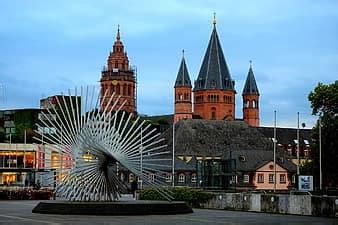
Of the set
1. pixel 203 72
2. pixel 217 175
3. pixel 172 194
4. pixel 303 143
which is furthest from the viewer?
pixel 203 72

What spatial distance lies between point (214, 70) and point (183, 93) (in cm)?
1116

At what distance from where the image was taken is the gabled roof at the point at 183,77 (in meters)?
195

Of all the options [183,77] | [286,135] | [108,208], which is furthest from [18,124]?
[108,208]

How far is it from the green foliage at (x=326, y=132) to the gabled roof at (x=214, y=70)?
111 m

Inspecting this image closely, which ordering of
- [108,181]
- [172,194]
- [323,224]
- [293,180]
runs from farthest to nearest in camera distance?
[293,180], [172,194], [108,181], [323,224]

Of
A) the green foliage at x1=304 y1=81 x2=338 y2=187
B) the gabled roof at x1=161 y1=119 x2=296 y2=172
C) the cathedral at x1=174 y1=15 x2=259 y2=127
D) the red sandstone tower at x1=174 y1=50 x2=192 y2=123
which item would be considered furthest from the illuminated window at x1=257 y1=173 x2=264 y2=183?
the red sandstone tower at x1=174 y1=50 x2=192 y2=123

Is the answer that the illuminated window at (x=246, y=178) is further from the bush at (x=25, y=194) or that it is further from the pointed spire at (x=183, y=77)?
the pointed spire at (x=183, y=77)

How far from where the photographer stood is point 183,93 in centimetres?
19562

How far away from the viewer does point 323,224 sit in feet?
89.9

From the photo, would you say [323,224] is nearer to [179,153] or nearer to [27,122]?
[179,153]

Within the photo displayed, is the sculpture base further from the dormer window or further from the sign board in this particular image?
the dormer window

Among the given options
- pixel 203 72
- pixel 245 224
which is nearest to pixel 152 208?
pixel 245 224

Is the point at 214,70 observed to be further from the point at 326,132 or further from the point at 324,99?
the point at 326,132

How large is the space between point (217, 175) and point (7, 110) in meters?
92.3
